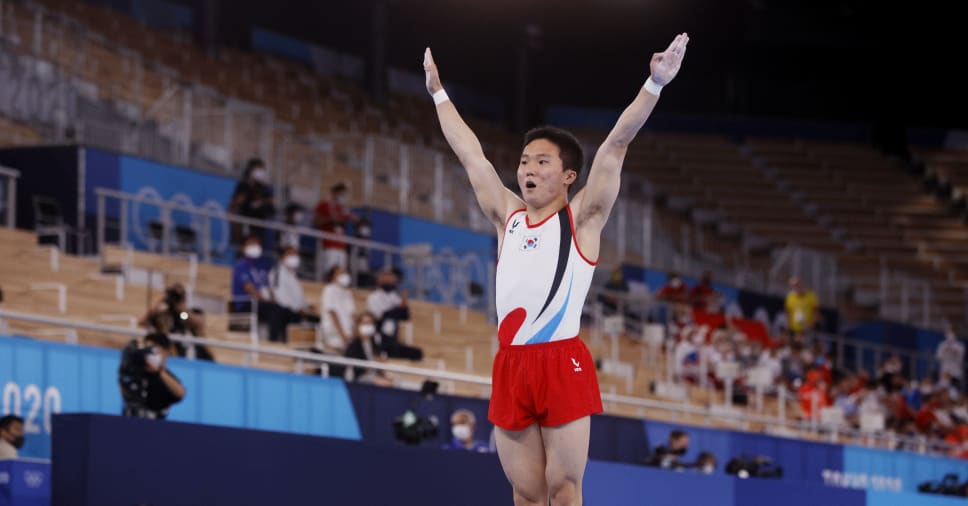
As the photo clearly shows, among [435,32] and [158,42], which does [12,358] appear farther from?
[435,32]

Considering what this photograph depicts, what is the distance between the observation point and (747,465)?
54.3ft

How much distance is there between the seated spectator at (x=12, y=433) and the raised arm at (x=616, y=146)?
5.87 metres

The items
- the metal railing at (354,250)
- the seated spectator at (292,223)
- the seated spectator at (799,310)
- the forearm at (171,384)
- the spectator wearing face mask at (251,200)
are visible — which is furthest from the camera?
the seated spectator at (799,310)

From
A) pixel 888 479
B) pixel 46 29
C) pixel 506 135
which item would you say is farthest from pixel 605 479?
pixel 506 135

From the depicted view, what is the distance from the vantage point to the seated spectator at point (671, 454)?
15.6 m

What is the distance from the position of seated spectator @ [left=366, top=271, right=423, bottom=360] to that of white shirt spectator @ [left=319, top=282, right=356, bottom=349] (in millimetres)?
591

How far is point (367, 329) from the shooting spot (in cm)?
1772

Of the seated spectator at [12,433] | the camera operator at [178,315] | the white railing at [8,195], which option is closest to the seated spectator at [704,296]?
the white railing at [8,195]

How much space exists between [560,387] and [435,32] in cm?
3239

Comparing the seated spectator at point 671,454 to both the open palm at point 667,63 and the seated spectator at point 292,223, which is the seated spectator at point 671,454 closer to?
the seated spectator at point 292,223

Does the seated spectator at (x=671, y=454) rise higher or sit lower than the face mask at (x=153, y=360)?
lower

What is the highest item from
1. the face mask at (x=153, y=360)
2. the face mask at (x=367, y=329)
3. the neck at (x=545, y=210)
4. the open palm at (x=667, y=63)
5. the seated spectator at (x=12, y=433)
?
the open palm at (x=667, y=63)

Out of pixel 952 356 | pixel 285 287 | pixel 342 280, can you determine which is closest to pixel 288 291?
pixel 285 287

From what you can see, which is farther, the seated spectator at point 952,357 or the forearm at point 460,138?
the seated spectator at point 952,357
